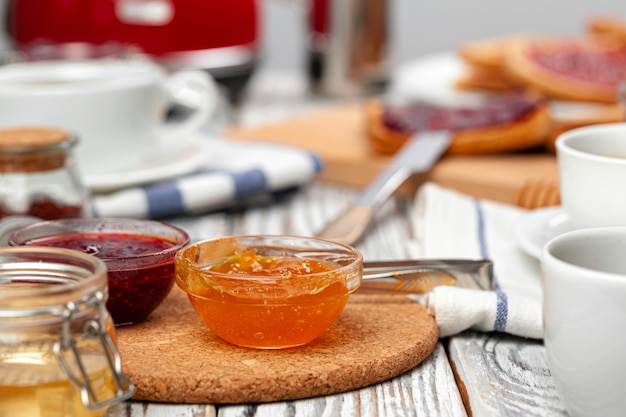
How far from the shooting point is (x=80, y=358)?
2.47ft

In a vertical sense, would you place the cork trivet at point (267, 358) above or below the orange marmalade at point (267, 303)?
below

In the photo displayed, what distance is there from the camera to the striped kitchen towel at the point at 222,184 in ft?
4.76

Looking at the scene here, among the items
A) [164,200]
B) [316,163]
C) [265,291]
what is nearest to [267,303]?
[265,291]

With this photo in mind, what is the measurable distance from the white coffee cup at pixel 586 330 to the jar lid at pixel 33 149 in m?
0.65

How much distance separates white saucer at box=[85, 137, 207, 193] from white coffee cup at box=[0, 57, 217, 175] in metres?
0.01

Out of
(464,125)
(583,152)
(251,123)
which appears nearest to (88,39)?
(251,123)

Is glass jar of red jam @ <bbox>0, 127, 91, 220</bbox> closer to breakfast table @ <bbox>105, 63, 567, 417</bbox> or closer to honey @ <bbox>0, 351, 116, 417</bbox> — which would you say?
breakfast table @ <bbox>105, 63, 567, 417</bbox>

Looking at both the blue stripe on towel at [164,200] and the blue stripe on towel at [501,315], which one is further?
the blue stripe on towel at [164,200]

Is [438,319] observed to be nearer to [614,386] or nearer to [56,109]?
[614,386]

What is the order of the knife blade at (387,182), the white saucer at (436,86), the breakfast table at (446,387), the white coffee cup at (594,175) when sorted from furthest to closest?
the white saucer at (436,86) < the knife blade at (387,182) < the white coffee cup at (594,175) < the breakfast table at (446,387)

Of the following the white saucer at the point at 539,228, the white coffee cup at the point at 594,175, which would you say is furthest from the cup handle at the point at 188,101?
the white coffee cup at the point at 594,175

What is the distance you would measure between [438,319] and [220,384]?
0.25m

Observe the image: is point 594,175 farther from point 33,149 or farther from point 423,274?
point 33,149

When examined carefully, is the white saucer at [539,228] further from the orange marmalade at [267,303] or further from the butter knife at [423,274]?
the orange marmalade at [267,303]
